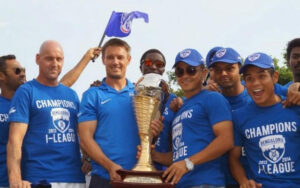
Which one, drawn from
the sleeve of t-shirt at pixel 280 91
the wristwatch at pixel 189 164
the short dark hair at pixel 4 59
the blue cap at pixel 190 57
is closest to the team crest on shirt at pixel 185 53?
the blue cap at pixel 190 57

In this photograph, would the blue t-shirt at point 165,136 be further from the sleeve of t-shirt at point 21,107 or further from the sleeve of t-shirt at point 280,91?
the sleeve of t-shirt at point 21,107

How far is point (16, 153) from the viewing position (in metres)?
4.66

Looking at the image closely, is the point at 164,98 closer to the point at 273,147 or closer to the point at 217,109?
the point at 217,109

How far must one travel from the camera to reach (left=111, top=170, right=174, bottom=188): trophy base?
4087mm

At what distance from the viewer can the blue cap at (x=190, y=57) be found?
15.7ft

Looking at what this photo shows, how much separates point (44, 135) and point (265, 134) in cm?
244

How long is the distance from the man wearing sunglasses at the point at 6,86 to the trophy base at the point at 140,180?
2.11 metres

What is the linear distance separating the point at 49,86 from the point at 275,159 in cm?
273

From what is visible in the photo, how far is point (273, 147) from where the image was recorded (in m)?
4.32

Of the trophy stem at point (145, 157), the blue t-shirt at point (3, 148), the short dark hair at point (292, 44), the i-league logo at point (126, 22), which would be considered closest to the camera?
the trophy stem at point (145, 157)

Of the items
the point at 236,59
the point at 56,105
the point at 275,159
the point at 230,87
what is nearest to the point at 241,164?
the point at 275,159

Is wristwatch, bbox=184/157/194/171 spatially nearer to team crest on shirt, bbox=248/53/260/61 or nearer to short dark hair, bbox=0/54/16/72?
team crest on shirt, bbox=248/53/260/61

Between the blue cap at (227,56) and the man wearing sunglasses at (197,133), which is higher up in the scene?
the blue cap at (227,56)

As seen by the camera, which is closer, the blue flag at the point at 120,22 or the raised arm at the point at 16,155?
the raised arm at the point at 16,155
